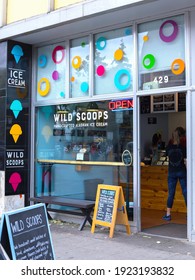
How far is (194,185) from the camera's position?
264 inches

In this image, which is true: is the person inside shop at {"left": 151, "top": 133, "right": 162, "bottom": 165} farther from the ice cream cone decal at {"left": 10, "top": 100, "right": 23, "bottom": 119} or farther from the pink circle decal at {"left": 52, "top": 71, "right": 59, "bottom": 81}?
the ice cream cone decal at {"left": 10, "top": 100, "right": 23, "bottom": 119}

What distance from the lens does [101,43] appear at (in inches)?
326

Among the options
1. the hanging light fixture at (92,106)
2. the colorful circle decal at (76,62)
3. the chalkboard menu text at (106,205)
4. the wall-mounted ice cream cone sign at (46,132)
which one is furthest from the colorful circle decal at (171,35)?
the wall-mounted ice cream cone sign at (46,132)

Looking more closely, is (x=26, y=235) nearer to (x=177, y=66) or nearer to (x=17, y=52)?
(x=177, y=66)

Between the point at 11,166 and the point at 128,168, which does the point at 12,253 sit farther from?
the point at 11,166

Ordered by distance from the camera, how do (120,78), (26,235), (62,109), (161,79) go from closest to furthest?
(26,235)
(161,79)
(120,78)
(62,109)

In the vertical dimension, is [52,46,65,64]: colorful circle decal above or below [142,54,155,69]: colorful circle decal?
above

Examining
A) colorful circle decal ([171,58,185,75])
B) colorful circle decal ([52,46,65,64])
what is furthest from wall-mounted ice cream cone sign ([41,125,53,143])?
colorful circle decal ([171,58,185,75])

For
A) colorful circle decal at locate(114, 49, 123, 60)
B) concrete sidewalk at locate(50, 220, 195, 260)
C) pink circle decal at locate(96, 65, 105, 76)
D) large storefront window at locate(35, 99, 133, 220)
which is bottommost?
concrete sidewalk at locate(50, 220, 195, 260)

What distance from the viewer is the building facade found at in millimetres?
7141

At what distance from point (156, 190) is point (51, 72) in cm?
371

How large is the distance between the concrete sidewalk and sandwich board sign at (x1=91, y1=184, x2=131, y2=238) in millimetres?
249

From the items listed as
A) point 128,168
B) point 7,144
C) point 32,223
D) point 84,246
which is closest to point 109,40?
point 128,168

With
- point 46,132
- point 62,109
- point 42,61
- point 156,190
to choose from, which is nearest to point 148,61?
point 62,109
